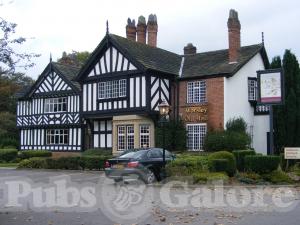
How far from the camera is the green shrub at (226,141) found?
2819 cm

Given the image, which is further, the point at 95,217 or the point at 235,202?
the point at 235,202

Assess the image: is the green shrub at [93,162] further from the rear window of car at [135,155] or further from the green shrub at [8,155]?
the green shrub at [8,155]

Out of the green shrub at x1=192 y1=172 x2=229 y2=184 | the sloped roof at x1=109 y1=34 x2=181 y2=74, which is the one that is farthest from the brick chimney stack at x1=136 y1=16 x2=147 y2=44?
the green shrub at x1=192 y1=172 x2=229 y2=184

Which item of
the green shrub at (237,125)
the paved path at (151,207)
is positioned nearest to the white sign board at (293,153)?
the paved path at (151,207)

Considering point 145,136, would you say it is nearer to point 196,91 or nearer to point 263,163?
point 196,91

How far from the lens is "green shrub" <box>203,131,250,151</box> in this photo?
28.2 meters

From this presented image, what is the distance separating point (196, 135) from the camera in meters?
31.2

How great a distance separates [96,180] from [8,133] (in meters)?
30.9

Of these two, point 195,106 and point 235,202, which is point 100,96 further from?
point 235,202

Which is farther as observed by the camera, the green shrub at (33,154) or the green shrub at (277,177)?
the green shrub at (33,154)

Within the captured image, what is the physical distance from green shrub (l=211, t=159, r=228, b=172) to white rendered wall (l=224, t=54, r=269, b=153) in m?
9.59

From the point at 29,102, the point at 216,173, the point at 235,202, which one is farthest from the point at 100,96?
the point at 235,202

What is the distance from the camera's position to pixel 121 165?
18.4 m

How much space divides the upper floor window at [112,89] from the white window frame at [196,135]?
5082 millimetres
